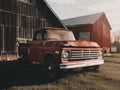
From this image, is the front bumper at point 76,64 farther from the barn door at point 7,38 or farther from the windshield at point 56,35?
the barn door at point 7,38

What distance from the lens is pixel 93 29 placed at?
29.0 m

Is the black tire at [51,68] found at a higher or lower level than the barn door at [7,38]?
lower

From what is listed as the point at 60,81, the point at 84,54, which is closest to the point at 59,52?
the point at 60,81

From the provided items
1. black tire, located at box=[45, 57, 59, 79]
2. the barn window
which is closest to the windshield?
black tire, located at box=[45, 57, 59, 79]

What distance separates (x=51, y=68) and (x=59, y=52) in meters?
0.86

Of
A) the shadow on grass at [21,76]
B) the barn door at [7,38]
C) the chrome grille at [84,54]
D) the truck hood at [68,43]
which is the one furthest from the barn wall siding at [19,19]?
the chrome grille at [84,54]

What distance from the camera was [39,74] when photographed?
36.1 feet

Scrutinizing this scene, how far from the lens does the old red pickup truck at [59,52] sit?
9.21 meters

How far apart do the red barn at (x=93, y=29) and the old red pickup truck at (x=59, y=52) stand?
17677mm

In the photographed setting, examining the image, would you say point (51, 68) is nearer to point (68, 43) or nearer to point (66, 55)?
point (66, 55)

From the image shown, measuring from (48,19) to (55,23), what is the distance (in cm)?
75

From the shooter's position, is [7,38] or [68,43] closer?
[68,43]

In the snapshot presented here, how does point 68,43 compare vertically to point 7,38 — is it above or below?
below

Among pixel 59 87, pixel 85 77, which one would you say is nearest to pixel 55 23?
pixel 85 77
